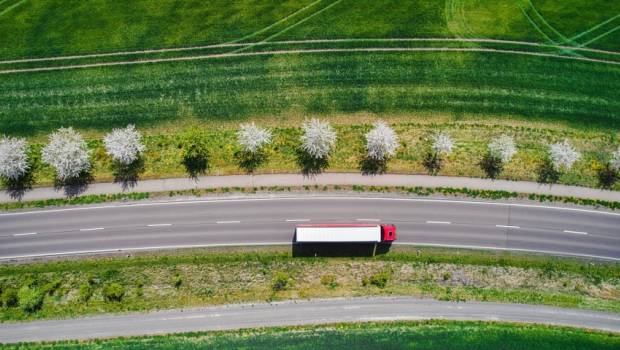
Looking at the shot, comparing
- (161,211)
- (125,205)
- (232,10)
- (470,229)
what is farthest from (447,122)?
(125,205)

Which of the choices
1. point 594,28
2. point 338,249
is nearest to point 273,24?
point 338,249

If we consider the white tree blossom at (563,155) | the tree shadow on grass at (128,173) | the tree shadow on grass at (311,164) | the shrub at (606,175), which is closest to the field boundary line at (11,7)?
the tree shadow on grass at (128,173)

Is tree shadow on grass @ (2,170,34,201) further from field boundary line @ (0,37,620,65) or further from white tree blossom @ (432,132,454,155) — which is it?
white tree blossom @ (432,132,454,155)

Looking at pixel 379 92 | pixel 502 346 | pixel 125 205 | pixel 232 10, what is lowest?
pixel 502 346

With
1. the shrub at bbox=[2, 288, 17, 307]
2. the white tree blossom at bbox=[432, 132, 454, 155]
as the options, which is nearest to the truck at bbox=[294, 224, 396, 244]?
the white tree blossom at bbox=[432, 132, 454, 155]

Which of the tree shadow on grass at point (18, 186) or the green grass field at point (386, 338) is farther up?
the tree shadow on grass at point (18, 186)

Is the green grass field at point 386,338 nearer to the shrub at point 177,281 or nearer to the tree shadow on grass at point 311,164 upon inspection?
the shrub at point 177,281

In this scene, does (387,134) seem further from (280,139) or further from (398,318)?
(398,318)
